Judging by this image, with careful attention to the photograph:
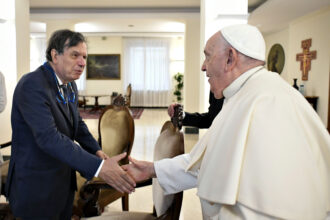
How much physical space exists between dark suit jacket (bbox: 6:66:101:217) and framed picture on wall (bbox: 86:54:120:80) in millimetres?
13483

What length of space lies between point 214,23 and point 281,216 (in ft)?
10.4

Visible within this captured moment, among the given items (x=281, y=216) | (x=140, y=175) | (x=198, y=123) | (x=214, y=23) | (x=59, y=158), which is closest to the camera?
(x=281, y=216)

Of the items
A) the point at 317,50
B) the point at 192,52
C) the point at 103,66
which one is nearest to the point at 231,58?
the point at 192,52

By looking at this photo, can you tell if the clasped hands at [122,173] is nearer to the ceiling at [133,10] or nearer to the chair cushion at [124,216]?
the chair cushion at [124,216]

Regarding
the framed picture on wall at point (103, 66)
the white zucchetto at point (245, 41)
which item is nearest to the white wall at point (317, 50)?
the white zucchetto at point (245, 41)

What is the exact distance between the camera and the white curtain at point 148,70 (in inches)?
581

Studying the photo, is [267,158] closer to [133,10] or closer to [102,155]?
[102,155]

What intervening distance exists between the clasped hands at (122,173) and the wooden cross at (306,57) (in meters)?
7.57

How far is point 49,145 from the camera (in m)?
1.44

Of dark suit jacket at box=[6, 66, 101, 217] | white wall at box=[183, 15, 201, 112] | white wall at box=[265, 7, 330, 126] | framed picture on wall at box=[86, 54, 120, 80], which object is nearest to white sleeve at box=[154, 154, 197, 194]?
dark suit jacket at box=[6, 66, 101, 217]

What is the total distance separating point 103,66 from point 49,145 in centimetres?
1374

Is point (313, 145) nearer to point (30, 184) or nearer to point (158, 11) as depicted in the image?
point (30, 184)

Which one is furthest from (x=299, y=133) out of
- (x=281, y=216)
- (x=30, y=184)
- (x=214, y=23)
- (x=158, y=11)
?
(x=158, y=11)

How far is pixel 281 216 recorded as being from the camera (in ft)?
3.15
